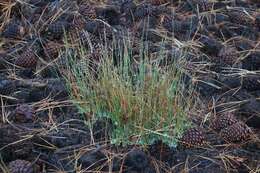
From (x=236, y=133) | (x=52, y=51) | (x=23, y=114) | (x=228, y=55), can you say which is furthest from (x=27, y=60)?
(x=236, y=133)

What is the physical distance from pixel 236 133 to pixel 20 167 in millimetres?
942

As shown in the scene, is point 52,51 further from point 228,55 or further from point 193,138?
point 193,138

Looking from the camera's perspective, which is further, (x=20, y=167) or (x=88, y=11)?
(x=88, y=11)

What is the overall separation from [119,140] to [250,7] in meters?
1.72

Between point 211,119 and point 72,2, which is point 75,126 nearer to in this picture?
point 211,119

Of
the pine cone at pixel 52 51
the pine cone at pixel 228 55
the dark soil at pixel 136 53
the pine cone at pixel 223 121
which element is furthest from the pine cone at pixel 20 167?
the pine cone at pixel 228 55

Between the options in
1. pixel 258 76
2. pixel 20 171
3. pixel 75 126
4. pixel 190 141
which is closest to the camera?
pixel 20 171

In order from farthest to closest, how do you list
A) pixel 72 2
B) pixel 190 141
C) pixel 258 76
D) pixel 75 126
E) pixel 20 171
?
pixel 72 2 < pixel 258 76 < pixel 75 126 < pixel 190 141 < pixel 20 171

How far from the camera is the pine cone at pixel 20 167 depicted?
7.49 feet

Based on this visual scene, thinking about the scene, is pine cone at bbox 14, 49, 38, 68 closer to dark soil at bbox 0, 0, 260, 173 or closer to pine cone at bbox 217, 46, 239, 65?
dark soil at bbox 0, 0, 260, 173

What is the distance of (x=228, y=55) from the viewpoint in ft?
10.3

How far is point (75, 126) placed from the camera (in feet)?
8.52

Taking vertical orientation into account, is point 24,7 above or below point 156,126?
above

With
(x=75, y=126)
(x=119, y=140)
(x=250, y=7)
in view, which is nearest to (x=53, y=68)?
(x=75, y=126)
